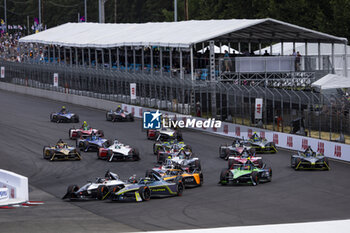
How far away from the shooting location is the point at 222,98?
49.2 m

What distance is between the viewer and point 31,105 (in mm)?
67125

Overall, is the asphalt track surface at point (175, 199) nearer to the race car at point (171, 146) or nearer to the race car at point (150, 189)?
the race car at point (150, 189)

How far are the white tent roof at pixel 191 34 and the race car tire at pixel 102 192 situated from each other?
27715 mm

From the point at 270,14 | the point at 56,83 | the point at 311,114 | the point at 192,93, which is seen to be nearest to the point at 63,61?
the point at 56,83

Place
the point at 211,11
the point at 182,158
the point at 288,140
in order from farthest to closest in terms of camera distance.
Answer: the point at 211,11
the point at 288,140
the point at 182,158

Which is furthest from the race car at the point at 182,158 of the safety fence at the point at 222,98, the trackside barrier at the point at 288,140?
the safety fence at the point at 222,98

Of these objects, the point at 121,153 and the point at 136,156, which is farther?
the point at 136,156

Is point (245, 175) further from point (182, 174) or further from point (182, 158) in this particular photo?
point (182, 158)

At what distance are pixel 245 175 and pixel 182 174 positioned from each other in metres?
2.55

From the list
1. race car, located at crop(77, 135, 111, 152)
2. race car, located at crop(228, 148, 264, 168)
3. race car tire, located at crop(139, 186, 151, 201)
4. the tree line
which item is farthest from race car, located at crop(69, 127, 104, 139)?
the tree line

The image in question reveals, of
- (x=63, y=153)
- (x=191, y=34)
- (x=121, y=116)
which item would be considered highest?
(x=191, y=34)

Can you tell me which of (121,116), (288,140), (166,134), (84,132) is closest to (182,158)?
(288,140)

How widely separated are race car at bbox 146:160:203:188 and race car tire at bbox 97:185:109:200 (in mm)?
2360

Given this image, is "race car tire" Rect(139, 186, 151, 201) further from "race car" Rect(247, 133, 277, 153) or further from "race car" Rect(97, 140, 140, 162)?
"race car" Rect(247, 133, 277, 153)
